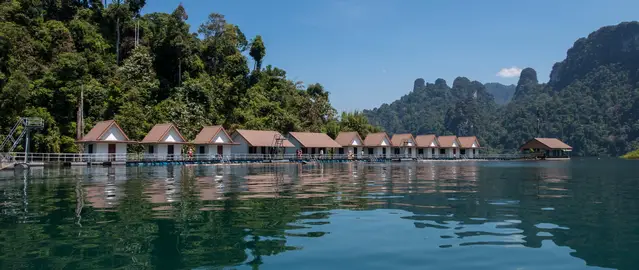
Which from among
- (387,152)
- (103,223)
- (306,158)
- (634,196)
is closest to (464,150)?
(387,152)

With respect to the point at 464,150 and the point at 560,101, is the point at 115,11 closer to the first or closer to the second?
the point at 464,150

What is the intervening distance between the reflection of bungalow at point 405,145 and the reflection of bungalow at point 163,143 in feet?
136

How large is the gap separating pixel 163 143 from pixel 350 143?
33478mm

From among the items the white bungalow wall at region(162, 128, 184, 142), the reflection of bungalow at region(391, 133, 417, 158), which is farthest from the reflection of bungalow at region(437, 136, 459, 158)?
the white bungalow wall at region(162, 128, 184, 142)

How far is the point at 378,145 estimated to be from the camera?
78250 millimetres

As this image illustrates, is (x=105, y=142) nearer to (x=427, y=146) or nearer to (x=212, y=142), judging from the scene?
(x=212, y=142)

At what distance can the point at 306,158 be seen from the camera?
214 ft

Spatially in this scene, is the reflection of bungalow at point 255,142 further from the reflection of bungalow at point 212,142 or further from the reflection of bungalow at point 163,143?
the reflection of bungalow at point 163,143

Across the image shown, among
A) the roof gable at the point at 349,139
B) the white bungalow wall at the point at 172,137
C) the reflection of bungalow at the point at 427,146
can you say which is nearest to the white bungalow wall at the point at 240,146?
the white bungalow wall at the point at 172,137

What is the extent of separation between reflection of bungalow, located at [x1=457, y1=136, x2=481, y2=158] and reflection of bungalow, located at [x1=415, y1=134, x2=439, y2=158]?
6.02m

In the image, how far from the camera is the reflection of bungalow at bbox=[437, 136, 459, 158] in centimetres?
8806

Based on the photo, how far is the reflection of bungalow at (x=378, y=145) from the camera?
7880 cm

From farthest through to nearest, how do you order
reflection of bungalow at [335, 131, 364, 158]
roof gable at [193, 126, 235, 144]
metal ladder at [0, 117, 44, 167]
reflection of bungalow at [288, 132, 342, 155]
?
1. reflection of bungalow at [335, 131, 364, 158]
2. reflection of bungalow at [288, 132, 342, 155]
3. roof gable at [193, 126, 235, 144]
4. metal ladder at [0, 117, 44, 167]

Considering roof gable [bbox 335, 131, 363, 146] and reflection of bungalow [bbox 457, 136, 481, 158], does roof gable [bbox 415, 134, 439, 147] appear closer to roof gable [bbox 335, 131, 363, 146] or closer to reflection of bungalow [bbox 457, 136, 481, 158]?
reflection of bungalow [bbox 457, 136, 481, 158]
